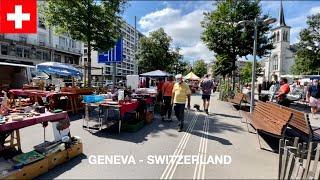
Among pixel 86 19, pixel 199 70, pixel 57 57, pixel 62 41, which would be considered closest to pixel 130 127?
pixel 86 19

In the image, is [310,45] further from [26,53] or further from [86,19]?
[26,53]

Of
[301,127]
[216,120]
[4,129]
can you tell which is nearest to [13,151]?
[4,129]

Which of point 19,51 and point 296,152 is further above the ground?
point 19,51

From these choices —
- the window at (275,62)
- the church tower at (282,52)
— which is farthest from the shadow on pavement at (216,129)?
the window at (275,62)

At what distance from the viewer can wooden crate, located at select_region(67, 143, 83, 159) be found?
5872 millimetres

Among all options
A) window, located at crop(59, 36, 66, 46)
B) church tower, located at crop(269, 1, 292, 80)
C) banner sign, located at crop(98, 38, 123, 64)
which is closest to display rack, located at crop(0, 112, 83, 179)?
banner sign, located at crop(98, 38, 123, 64)

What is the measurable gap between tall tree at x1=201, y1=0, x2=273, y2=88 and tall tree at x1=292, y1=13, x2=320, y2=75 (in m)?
16.8

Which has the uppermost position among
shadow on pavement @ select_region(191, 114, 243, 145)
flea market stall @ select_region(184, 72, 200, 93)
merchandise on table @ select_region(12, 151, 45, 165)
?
flea market stall @ select_region(184, 72, 200, 93)

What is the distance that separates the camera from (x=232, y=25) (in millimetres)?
20203

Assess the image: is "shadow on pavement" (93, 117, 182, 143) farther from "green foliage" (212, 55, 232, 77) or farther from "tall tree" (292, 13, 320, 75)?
"tall tree" (292, 13, 320, 75)

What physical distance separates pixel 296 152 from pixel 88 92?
445 inches

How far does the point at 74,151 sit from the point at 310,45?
120 feet

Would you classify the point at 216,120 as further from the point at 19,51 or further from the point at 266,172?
the point at 19,51

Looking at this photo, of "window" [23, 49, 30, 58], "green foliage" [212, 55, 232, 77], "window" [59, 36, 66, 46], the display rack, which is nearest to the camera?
the display rack
